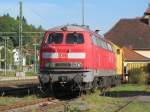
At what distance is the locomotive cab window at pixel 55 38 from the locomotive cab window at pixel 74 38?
0.33m

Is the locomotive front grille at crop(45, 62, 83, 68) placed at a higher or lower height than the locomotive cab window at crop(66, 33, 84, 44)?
lower

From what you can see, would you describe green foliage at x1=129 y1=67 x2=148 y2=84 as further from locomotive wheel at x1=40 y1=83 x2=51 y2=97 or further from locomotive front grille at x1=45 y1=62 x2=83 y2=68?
locomotive front grille at x1=45 y1=62 x2=83 y2=68

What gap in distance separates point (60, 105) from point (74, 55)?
4429 millimetres

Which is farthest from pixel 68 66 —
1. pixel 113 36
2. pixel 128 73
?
pixel 113 36

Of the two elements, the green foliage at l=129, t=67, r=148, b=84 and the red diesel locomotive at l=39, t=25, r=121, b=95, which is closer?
the red diesel locomotive at l=39, t=25, r=121, b=95

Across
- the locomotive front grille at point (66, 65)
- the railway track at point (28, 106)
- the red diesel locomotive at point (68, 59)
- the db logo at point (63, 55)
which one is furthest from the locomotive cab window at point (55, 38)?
the railway track at point (28, 106)

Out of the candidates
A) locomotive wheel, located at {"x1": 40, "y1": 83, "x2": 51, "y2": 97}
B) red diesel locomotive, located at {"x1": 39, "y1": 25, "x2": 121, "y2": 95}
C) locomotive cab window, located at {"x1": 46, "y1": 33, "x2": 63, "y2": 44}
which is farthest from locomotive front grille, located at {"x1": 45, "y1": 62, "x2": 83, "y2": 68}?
locomotive cab window, located at {"x1": 46, "y1": 33, "x2": 63, "y2": 44}

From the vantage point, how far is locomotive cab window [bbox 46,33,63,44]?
25.0 meters

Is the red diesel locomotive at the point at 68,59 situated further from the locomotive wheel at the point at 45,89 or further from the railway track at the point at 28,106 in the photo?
the railway track at the point at 28,106

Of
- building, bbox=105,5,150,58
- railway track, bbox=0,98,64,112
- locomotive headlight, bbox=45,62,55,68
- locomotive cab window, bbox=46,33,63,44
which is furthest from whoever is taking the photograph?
building, bbox=105,5,150,58

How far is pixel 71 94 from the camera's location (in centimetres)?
2725

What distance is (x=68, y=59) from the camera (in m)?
24.5

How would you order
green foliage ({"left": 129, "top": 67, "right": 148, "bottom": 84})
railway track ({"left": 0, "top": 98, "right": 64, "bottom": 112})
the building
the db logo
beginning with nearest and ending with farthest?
railway track ({"left": 0, "top": 98, "right": 64, "bottom": 112}) < the db logo < green foliage ({"left": 129, "top": 67, "right": 148, "bottom": 84}) < the building

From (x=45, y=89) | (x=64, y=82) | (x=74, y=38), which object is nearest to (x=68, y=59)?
(x=64, y=82)
